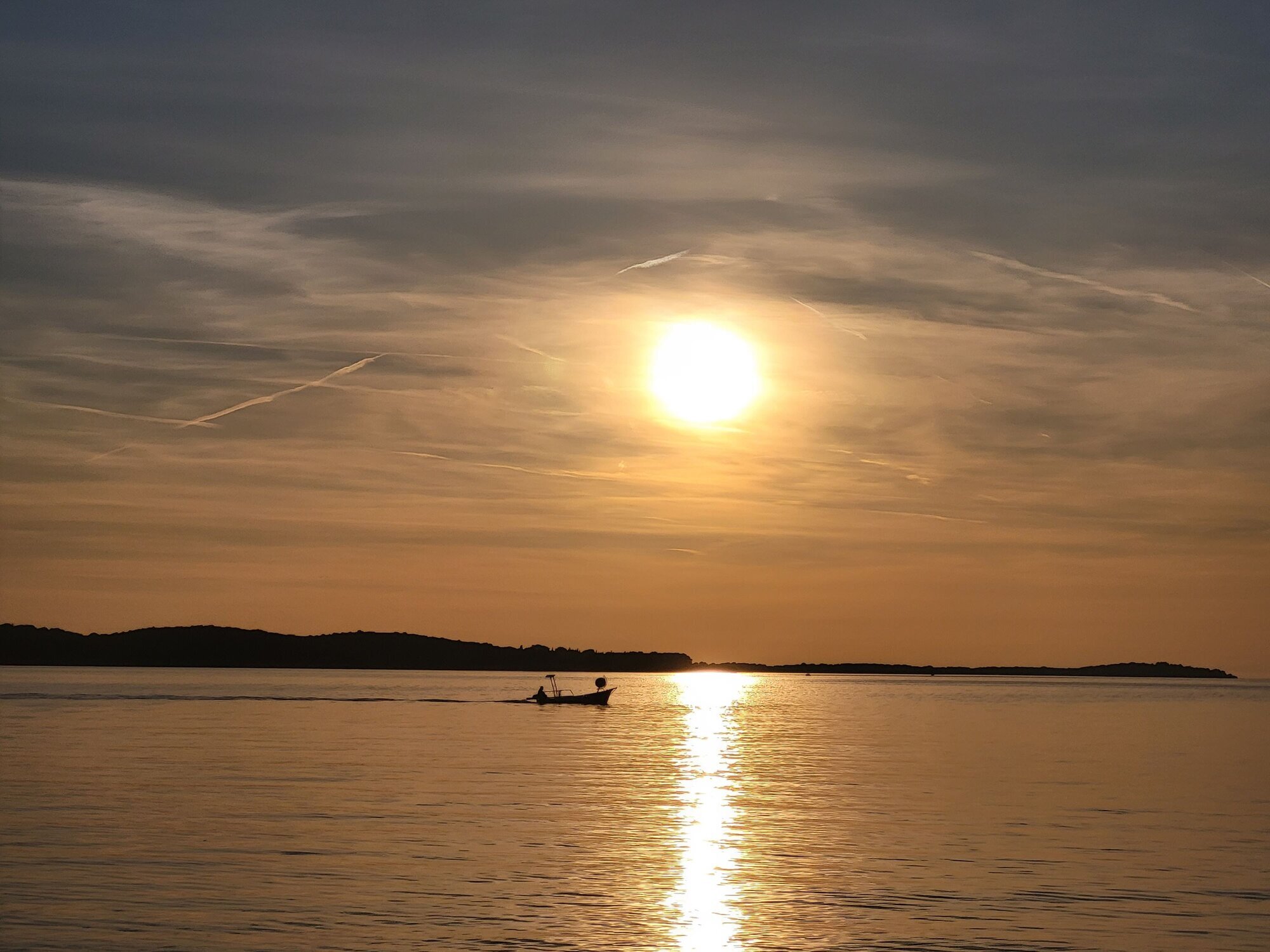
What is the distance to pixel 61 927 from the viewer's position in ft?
130

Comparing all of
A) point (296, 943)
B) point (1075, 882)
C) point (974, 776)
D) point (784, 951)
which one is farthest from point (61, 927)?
point (974, 776)

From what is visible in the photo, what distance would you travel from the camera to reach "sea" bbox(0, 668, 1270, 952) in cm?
3972

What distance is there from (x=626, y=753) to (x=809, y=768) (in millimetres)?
20102

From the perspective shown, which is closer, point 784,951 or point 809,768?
point 784,951

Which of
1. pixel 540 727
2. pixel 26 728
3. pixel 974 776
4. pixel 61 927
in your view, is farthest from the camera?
pixel 540 727

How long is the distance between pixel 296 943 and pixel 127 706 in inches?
6355

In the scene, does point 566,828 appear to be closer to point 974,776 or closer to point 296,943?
point 296,943

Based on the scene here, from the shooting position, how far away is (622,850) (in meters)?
54.2

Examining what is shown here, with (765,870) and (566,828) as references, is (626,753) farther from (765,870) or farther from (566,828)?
(765,870)

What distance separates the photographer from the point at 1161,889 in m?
47.2

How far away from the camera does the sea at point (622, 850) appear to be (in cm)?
3972

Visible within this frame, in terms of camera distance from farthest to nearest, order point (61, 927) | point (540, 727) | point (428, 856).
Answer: point (540, 727)
point (428, 856)
point (61, 927)

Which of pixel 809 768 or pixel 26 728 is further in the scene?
pixel 26 728

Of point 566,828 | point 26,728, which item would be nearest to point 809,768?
point 566,828
